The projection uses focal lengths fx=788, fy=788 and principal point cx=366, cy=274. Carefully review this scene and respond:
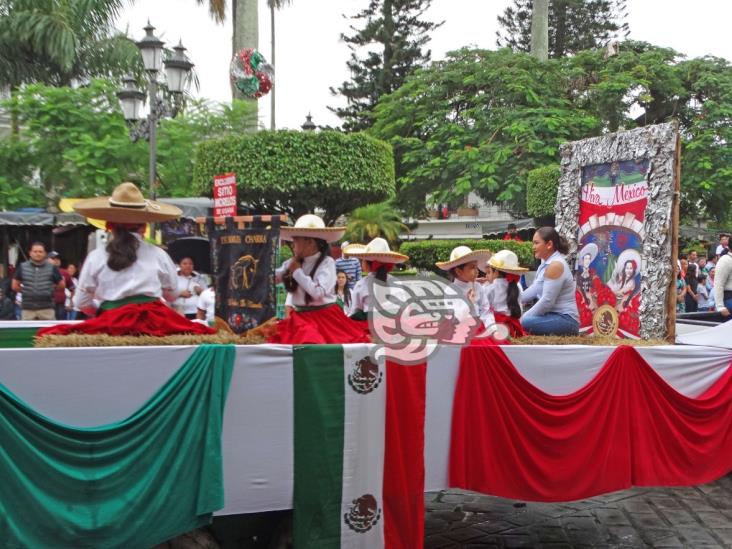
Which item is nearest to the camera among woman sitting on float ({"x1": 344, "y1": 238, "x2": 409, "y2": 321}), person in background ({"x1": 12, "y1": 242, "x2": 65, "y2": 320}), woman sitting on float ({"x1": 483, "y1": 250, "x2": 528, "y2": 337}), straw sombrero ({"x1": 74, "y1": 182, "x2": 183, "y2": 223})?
straw sombrero ({"x1": 74, "y1": 182, "x2": 183, "y2": 223})

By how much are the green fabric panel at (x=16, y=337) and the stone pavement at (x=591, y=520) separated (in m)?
3.15

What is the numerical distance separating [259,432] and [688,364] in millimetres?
2875

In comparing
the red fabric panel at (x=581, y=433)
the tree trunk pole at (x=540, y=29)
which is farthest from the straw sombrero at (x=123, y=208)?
the tree trunk pole at (x=540, y=29)

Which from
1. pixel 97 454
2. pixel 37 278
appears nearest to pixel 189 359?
pixel 97 454

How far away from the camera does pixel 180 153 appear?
68.0 ft

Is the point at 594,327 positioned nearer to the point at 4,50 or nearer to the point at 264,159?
the point at 264,159

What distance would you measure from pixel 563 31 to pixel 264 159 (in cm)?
2773

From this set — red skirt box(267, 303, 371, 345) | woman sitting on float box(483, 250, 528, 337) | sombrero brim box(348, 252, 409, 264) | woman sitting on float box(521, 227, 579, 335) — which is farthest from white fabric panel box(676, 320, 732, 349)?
sombrero brim box(348, 252, 409, 264)

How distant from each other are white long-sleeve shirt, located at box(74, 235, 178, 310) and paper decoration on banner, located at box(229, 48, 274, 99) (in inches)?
537

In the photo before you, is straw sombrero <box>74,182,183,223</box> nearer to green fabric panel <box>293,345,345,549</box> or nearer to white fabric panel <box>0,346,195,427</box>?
white fabric panel <box>0,346,195,427</box>

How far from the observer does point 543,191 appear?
20203mm

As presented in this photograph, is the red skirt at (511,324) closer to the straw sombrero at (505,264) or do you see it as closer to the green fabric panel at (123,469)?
the straw sombrero at (505,264)

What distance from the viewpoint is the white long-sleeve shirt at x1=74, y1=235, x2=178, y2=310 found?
4.90 metres

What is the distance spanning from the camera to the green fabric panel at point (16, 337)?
5633 millimetres
